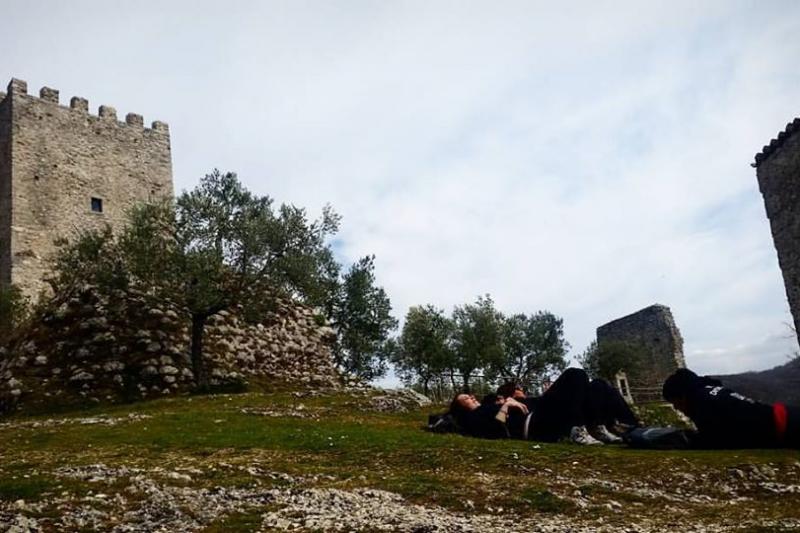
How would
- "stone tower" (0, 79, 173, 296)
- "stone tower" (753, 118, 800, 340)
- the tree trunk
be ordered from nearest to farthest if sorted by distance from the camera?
"stone tower" (753, 118, 800, 340), the tree trunk, "stone tower" (0, 79, 173, 296)

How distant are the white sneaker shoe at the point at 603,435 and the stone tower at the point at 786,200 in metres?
9.48

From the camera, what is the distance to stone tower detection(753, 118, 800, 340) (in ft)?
67.2

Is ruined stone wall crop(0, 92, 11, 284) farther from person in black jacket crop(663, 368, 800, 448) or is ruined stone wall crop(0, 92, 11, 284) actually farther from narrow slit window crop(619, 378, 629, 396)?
narrow slit window crop(619, 378, 629, 396)

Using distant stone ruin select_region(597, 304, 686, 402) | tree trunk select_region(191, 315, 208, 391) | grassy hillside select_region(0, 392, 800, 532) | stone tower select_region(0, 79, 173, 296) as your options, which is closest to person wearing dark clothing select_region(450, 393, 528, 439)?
grassy hillside select_region(0, 392, 800, 532)

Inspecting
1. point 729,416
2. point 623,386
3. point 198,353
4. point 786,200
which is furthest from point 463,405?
point 623,386

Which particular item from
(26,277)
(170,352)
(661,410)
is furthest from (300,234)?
(26,277)

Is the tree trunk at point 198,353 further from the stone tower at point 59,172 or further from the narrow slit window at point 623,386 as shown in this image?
the narrow slit window at point 623,386

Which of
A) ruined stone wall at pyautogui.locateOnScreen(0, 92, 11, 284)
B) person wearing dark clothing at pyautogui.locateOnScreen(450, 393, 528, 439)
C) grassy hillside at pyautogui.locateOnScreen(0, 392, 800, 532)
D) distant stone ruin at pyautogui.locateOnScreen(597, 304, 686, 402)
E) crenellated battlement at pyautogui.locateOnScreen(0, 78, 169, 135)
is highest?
crenellated battlement at pyautogui.locateOnScreen(0, 78, 169, 135)

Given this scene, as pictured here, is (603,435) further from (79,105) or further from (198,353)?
(79,105)

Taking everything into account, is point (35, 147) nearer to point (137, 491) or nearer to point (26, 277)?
point (26, 277)

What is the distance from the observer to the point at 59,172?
4675cm

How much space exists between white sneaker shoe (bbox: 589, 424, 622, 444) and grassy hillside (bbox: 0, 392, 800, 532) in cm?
101

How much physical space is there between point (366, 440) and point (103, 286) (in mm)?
20489

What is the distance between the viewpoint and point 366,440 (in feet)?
48.8
